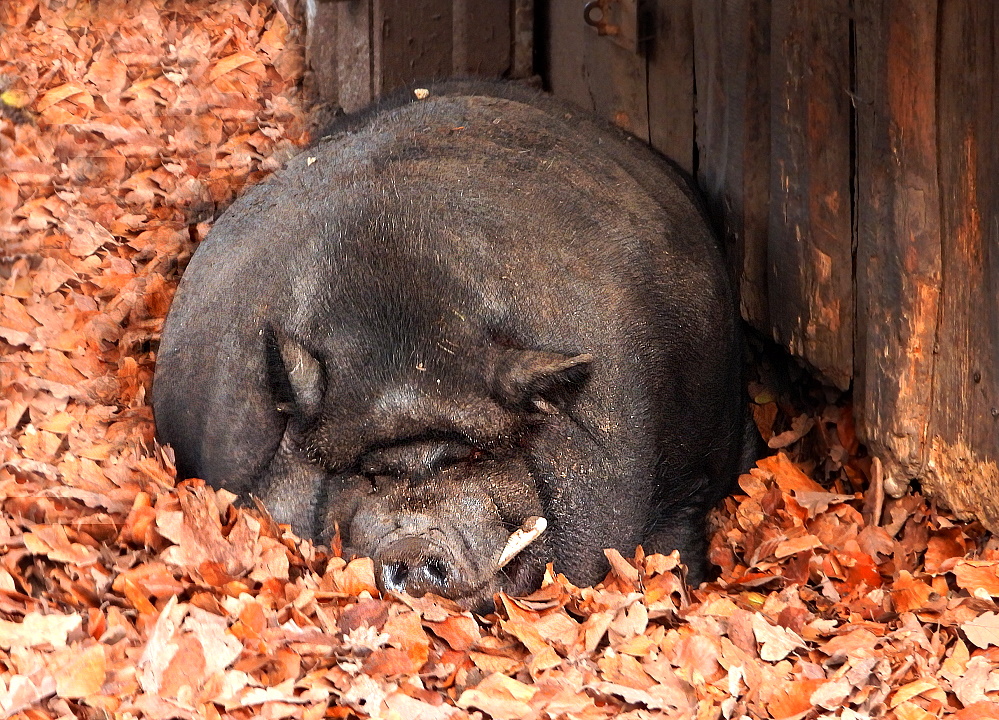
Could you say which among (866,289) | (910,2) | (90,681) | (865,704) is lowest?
(865,704)

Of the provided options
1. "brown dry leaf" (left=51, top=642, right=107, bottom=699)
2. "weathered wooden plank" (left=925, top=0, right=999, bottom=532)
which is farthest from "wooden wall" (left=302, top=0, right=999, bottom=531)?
"brown dry leaf" (left=51, top=642, right=107, bottom=699)

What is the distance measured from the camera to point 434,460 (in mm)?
3148

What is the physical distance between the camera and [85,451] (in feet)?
12.0

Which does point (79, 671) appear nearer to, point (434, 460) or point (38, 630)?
point (38, 630)

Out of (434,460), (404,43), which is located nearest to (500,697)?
(434,460)

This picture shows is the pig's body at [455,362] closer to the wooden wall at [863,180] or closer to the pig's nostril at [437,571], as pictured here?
the pig's nostril at [437,571]

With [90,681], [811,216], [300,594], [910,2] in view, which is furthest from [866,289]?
[90,681]

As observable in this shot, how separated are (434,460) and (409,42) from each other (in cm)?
287

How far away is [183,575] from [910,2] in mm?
2449

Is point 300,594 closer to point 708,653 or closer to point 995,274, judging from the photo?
point 708,653

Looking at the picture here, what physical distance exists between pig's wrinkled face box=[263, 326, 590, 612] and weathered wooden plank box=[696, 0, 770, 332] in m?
1.28

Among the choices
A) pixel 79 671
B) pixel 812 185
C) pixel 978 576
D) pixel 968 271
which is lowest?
pixel 978 576

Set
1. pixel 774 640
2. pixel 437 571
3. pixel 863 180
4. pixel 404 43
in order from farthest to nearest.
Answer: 1. pixel 404 43
2. pixel 863 180
3. pixel 437 571
4. pixel 774 640

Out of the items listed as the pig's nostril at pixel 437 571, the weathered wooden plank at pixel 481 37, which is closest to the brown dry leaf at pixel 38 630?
the pig's nostril at pixel 437 571
